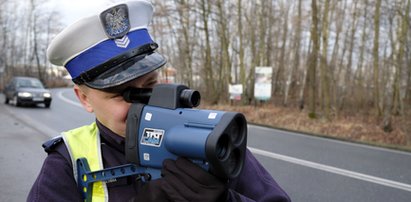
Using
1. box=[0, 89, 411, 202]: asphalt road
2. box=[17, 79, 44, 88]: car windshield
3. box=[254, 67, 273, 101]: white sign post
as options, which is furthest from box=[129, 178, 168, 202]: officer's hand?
box=[17, 79, 44, 88]: car windshield

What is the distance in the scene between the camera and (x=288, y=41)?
29.8 m

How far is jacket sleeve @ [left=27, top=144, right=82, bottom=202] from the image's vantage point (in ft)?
3.75

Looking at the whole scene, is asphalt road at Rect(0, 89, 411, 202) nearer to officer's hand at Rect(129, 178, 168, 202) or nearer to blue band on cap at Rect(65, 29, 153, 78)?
blue band on cap at Rect(65, 29, 153, 78)

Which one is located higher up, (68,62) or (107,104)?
(68,62)

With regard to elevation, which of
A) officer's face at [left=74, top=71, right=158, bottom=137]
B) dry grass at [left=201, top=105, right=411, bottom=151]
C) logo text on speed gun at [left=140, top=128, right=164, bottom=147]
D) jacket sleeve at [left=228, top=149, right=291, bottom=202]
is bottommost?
dry grass at [left=201, top=105, right=411, bottom=151]

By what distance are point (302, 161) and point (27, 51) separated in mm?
55291

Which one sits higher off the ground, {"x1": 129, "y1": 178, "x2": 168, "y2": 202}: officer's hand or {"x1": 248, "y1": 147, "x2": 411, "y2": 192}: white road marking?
{"x1": 129, "y1": 178, "x2": 168, "y2": 202}: officer's hand

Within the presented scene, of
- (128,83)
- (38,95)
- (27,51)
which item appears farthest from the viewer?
(27,51)

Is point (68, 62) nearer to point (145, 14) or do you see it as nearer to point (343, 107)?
point (145, 14)

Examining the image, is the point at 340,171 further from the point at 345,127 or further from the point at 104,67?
the point at 345,127

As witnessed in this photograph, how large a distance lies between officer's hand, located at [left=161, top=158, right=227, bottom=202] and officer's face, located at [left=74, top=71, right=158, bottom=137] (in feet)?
1.07

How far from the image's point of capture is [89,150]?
4.10 ft

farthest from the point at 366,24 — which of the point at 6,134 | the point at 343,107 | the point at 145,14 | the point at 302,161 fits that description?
the point at 145,14

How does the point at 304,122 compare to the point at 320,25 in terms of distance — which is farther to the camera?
the point at 320,25
